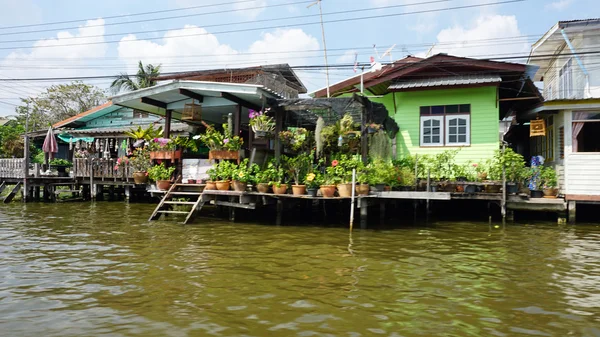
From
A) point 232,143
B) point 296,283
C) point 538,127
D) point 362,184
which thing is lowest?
point 296,283

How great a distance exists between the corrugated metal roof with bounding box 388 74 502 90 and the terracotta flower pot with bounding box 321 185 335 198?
5.43 m

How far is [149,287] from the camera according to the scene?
5.82 meters

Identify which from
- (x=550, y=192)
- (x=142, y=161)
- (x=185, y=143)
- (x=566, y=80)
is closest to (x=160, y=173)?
(x=185, y=143)

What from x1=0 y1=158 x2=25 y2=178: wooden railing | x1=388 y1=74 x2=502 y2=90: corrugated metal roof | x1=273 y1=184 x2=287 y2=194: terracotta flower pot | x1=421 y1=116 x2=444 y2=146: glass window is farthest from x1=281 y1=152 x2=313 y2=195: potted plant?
x1=0 y1=158 x2=25 y2=178: wooden railing

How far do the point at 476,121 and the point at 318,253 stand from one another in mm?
9118

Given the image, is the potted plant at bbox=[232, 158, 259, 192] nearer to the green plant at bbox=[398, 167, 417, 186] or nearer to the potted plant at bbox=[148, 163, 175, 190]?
the potted plant at bbox=[148, 163, 175, 190]

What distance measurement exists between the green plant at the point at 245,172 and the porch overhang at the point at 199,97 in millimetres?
2026

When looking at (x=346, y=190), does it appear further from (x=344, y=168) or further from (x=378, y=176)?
(x=378, y=176)

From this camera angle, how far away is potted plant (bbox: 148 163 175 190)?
13.3 meters

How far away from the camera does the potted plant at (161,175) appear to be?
13328 millimetres

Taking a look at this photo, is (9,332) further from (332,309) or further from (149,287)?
(332,309)

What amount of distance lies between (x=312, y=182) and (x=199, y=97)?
543cm

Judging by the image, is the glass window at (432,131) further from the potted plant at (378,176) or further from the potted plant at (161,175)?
the potted plant at (161,175)

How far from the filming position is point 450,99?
48.7ft
